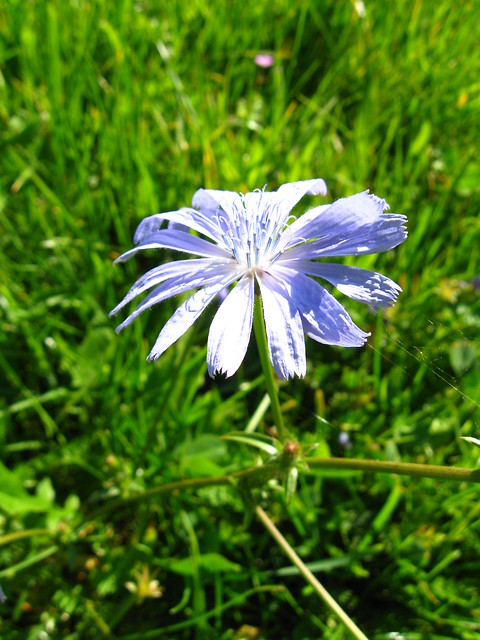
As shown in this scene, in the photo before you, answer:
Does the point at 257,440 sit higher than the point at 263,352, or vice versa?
the point at 263,352

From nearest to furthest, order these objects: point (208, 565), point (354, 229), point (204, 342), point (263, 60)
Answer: point (354, 229) < point (208, 565) < point (204, 342) < point (263, 60)

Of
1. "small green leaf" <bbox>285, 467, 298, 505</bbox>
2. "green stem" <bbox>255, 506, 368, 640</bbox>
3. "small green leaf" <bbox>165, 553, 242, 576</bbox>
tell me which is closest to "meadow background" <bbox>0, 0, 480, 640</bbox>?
"small green leaf" <bbox>165, 553, 242, 576</bbox>

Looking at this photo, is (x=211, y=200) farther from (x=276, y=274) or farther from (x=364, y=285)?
(x=364, y=285)

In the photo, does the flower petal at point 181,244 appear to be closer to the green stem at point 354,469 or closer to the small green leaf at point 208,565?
the green stem at point 354,469

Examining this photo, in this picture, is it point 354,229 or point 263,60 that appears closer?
point 354,229

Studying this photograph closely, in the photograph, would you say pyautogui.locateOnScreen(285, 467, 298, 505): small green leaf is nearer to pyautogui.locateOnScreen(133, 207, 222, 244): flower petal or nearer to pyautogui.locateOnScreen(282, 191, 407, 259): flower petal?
pyautogui.locateOnScreen(282, 191, 407, 259): flower petal

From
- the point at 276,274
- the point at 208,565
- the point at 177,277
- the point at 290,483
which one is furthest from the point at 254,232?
the point at 208,565

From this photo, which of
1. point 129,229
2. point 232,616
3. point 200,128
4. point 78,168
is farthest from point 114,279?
point 232,616
